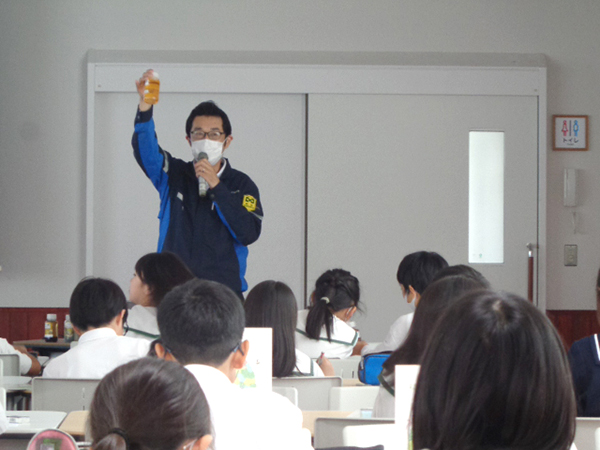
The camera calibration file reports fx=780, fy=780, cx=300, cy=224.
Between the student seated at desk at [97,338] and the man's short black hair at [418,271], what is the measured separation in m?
1.21

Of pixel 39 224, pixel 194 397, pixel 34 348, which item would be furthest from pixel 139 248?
pixel 194 397

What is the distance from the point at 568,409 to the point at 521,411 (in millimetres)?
63

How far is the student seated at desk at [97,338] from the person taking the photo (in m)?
2.70

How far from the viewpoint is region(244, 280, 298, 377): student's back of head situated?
108 inches

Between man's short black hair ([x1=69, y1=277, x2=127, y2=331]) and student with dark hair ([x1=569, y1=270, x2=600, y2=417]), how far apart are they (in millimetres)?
1621

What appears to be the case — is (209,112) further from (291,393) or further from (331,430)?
(331,430)

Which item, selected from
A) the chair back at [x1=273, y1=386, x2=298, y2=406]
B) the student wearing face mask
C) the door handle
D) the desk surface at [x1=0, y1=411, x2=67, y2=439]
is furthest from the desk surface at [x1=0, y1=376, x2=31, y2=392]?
the door handle

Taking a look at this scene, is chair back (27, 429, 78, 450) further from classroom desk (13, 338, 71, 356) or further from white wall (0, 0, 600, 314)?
white wall (0, 0, 600, 314)

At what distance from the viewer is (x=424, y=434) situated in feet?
3.11

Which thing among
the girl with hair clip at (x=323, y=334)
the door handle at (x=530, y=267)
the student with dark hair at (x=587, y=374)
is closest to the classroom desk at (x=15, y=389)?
the girl with hair clip at (x=323, y=334)

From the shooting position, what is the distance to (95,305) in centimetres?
288

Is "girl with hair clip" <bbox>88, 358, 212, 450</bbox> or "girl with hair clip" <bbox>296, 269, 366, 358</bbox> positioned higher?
"girl with hair clip" <bbox>88, 358, 212, 450</bbox>

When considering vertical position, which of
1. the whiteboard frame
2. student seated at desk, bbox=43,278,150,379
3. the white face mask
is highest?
the whiteboard frame

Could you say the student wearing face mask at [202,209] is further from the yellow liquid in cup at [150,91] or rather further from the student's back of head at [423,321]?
the student's back of head at [423,321]
